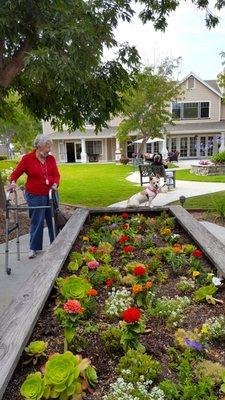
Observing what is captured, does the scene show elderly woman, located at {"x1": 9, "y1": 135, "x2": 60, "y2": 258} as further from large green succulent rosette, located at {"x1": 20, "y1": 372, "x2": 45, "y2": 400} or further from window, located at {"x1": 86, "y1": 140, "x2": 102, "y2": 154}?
window, located at {"x1": 86, "y1": 140, "x2": 102, "y2": 154}

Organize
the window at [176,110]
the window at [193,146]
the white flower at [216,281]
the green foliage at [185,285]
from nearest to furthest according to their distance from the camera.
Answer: the white flower at [216,281]
the green foliage at [185,285]
the window at [176,110]
the window at [193,146]

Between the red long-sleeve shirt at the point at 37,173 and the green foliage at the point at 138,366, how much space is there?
149 inches

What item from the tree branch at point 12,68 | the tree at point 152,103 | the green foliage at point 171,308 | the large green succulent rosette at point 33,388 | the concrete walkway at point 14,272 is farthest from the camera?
the tree at point 152,103

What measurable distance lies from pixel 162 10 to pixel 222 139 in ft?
96.6

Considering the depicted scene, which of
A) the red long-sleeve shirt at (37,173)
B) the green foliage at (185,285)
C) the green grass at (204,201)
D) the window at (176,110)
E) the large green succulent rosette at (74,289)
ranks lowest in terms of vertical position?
the green grass at (204,201)

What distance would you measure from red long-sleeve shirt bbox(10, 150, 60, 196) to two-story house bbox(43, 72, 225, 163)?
97.8ft

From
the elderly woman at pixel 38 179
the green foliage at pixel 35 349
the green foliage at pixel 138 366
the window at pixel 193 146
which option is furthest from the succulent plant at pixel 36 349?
the window at pixel 193 146

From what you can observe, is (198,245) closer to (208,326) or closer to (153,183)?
(208,326)

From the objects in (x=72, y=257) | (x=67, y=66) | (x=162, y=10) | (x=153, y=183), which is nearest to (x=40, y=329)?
(x=72, y=257)

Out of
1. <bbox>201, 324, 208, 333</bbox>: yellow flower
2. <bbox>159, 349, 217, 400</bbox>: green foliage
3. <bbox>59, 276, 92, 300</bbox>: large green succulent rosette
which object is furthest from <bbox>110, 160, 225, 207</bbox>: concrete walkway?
<bbox>159, 349, 217, 400</bbox>: green foliage

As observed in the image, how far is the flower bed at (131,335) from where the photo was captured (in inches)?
61.6

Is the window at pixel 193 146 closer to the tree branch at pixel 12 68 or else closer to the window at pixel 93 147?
the window at pixel 93 147

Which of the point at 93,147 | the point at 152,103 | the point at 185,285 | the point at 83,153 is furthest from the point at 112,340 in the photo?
the point at 93,147

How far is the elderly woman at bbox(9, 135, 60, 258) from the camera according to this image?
17.0 ft
